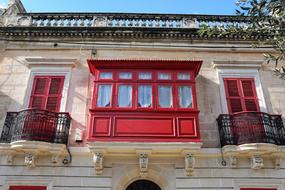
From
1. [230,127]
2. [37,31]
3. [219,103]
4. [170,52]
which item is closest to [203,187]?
[230,127]

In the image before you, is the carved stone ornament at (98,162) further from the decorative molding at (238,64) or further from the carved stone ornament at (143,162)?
the decorative molding at (238,64)

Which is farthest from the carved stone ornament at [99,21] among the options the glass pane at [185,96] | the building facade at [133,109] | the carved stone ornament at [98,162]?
the carved stone ornament at [98,162]

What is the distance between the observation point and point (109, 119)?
324 inches

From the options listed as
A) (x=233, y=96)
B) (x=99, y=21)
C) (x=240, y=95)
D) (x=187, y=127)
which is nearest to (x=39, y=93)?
(x=99, y=21)

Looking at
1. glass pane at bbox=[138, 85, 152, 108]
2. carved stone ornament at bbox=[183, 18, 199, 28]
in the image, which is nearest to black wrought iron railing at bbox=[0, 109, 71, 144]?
glass pane at bbox=[138, 85, 152, 108]

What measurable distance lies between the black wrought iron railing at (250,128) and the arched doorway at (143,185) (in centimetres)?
236

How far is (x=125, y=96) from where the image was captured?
8695mm

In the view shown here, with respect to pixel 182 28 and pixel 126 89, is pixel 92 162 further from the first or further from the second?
pixel 182 28

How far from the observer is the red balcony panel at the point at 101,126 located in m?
8.02

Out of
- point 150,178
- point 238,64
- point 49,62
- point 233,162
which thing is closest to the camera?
point 233,162

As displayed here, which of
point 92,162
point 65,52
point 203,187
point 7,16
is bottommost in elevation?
point 203,187

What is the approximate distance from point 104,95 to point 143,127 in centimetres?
161

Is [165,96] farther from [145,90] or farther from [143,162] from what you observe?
[143,162]

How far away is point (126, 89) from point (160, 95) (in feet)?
3.54
